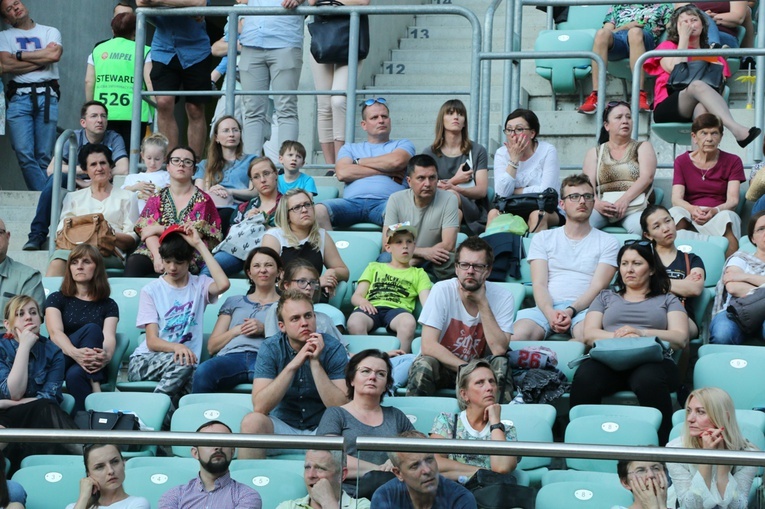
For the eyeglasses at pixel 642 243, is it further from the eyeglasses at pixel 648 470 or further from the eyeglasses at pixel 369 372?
the eyeglasses at pixel 648 470

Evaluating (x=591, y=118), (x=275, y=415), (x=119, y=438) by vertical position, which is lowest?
(x=275, y=415)

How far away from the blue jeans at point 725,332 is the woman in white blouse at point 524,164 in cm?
140

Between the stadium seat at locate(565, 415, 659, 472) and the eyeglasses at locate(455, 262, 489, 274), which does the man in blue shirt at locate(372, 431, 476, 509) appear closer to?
the stadium seat at locate(565, 415, 659, 472)

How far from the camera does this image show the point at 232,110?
30.7 feet

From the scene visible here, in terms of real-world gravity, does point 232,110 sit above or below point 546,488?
above

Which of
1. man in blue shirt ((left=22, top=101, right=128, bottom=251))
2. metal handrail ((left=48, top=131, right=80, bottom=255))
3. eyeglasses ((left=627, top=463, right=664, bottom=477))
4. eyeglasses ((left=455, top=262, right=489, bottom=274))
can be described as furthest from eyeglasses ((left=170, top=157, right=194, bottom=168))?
eyeglasses ((left=627, top=463, right=664, bottom=477))

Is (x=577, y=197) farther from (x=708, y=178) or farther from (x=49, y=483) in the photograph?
(x=49, y=483)

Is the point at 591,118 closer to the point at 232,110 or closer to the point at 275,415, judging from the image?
the point at 232,110

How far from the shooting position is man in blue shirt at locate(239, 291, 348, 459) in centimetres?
606

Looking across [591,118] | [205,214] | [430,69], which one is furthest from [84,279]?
[430,69]

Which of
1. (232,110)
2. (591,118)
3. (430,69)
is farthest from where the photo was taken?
(430,69)

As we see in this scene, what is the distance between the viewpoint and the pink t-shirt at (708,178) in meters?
8.10

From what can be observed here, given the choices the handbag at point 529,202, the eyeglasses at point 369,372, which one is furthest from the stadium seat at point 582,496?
the handbag at point 529,202

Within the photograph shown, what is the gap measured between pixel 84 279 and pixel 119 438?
304 cm
